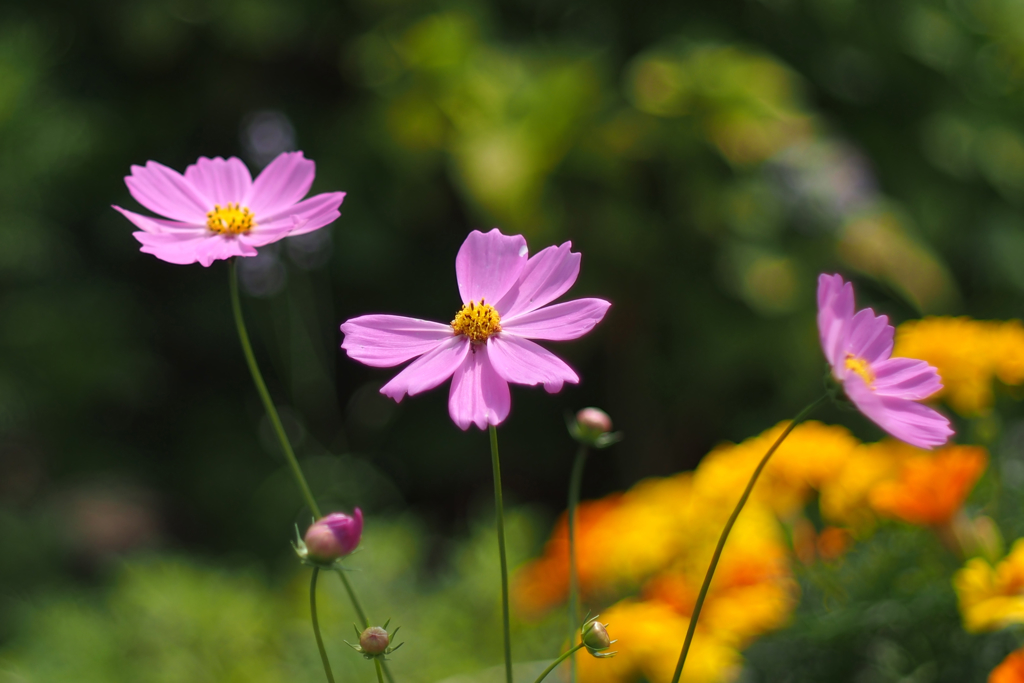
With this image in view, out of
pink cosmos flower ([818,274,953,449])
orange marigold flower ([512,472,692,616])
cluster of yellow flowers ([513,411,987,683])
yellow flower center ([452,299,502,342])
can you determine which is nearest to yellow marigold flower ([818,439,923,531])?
cluster of yellow flowers ([513,411,987,683])

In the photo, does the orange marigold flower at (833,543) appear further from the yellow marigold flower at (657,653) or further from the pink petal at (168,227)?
the pink petal at (168,227)

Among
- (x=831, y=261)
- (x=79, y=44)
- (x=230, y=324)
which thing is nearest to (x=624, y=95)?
(x=831, y=261)

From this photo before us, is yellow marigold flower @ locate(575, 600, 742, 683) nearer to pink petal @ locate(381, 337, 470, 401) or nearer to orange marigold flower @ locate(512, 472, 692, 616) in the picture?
orange marigold flower @ locate(512, 472, 692, 616)

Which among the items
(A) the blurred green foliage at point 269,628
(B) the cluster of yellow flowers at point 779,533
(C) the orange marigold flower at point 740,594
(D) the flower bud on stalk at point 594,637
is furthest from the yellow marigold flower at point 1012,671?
(A) the blurred green foliage at point 269,628

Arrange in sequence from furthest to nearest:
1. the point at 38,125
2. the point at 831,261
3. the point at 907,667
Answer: the point at 831,261
the point at 38,125
the point at 907,667

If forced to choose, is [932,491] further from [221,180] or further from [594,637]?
[221,180]

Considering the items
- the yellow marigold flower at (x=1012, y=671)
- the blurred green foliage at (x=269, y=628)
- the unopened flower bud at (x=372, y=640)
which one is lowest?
the blurred green foliage at (x=269, y=628)

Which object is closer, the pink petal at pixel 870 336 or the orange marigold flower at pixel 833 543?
the pink petal at pixel 870 336

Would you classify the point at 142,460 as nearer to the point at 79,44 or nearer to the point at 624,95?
the point at 79,44
